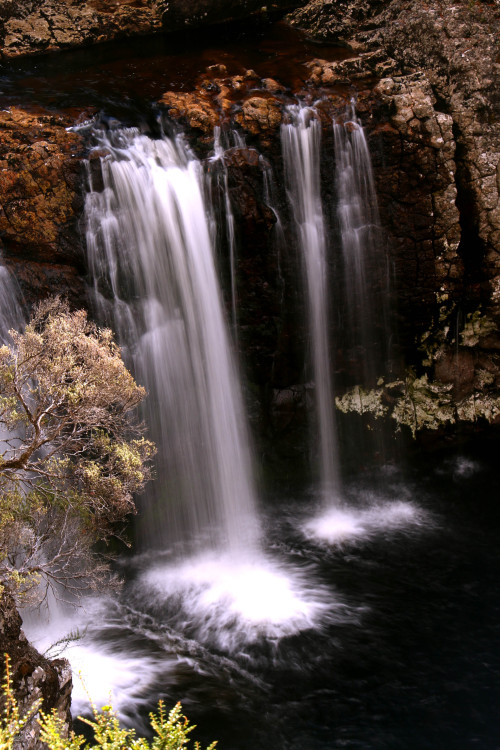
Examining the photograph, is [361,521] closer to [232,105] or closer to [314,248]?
[314,248]

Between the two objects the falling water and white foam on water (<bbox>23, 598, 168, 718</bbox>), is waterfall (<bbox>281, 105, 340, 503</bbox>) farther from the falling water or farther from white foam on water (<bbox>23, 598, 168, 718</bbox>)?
white foam on water (<bbox>23, 598, 168, 718</bbox>)

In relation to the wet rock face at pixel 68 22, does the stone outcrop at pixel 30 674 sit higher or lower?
lower

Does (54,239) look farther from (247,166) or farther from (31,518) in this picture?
(31,518)

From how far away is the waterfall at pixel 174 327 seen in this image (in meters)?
10.8

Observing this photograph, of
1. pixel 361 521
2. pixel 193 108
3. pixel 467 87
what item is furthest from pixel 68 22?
pixel 361 521

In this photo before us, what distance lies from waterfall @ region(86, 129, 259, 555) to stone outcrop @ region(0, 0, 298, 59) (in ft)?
18.6

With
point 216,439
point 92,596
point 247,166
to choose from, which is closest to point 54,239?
point 247,166

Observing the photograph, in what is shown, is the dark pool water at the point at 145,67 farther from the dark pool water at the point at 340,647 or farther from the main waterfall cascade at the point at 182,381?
the dark pool water at the point at 340,647

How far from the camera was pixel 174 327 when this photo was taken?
1132 cm

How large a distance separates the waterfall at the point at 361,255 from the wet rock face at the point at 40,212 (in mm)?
5400

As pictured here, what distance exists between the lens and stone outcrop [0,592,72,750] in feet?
19.6

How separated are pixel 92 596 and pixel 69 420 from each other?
443cm

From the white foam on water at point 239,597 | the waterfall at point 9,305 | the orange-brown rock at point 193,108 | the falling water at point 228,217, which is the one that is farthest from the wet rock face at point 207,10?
the white foam on water at point 239,597

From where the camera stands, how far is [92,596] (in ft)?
34.2
